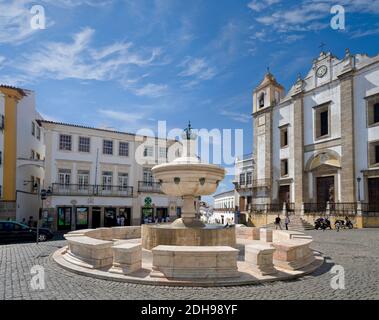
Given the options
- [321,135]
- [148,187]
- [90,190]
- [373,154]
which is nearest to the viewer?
[373,154]

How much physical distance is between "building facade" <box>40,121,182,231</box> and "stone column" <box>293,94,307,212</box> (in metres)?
12.7

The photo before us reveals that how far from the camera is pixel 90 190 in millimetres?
31109

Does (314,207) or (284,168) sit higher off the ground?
(284,168)

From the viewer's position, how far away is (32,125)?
32.0m

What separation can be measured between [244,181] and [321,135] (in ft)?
49.3

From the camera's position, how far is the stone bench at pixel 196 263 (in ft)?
22.7

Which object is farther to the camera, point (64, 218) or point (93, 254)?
point (64, 218)

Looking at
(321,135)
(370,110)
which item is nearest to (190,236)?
(370,110)

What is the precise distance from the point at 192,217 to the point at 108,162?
75.5 feet

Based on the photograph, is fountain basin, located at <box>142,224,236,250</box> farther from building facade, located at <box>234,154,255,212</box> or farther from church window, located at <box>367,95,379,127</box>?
building facade, located at <box>234,154,255,212</box>

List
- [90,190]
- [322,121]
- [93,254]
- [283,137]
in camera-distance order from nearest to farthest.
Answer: [93,254], [90,190], [322,121], [283,137]

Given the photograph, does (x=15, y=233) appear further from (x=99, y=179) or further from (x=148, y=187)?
(x=148, y=187)

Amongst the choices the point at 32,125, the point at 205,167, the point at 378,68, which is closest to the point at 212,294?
the point at 205,167

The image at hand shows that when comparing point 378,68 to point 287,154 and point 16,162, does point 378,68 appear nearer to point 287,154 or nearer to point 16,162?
point 287,154
